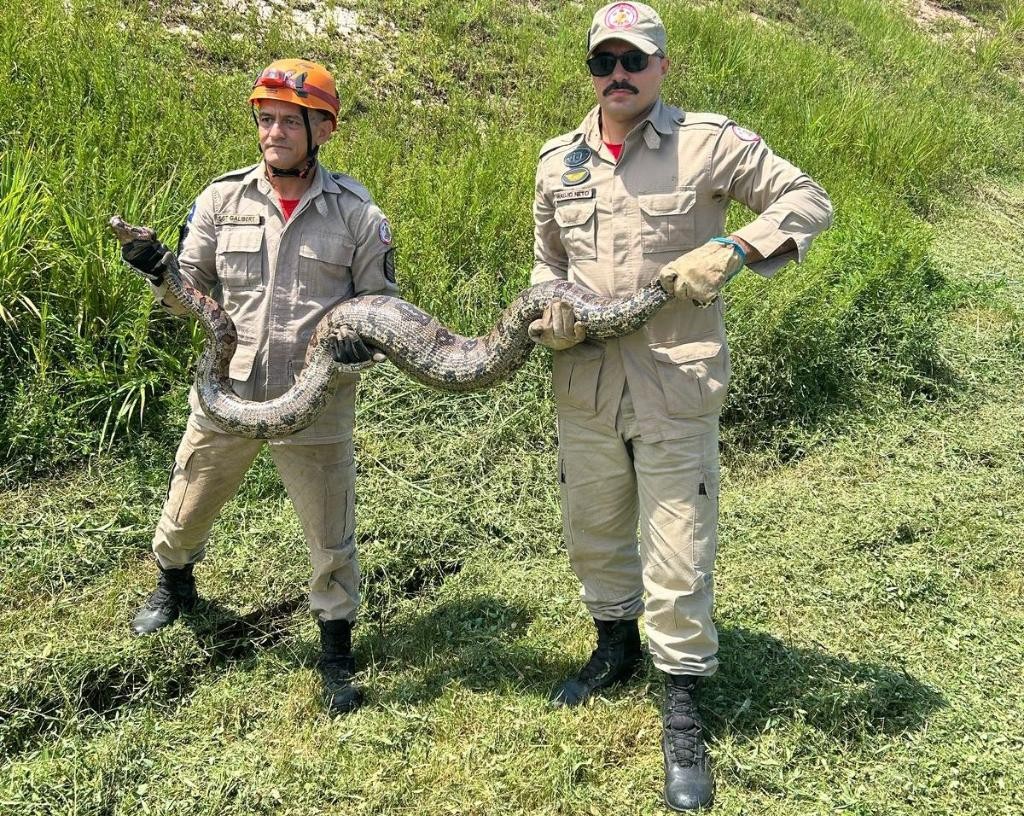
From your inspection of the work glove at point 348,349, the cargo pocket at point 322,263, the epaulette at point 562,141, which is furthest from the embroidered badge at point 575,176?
the work glove at point 348,349

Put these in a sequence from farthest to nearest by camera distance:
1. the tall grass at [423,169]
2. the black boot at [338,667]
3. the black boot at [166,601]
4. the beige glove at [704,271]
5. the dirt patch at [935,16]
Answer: the dirt patch at [935,16] → the tall grass at [423,169] → the black boot at [166,601] → the black boot at [338,667] → the beige glove at [704,271]

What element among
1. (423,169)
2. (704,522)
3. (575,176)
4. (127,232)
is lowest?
(704,522)

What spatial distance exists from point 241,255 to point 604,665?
2261mm

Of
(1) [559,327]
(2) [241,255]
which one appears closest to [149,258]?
(2) [241,255]

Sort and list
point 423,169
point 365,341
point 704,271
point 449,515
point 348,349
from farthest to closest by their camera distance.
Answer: point 423,169 → point 449,515 → point 365,341 → point 348,349 → point 704,271

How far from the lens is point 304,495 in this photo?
350cm

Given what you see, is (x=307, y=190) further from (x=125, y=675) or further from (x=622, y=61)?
(x=125, y=675)

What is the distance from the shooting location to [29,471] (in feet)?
15.5

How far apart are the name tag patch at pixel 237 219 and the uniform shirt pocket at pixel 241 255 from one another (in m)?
0.02

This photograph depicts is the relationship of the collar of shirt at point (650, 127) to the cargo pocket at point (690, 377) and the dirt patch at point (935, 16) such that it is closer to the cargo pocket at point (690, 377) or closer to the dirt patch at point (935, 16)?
the cargo pocket at point (690, 377)

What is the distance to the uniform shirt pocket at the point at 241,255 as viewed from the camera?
3.33 m

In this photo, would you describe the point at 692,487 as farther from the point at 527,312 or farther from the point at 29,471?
the point at 29,471

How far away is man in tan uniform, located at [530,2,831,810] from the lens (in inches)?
116

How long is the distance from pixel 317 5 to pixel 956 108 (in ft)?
29.5
